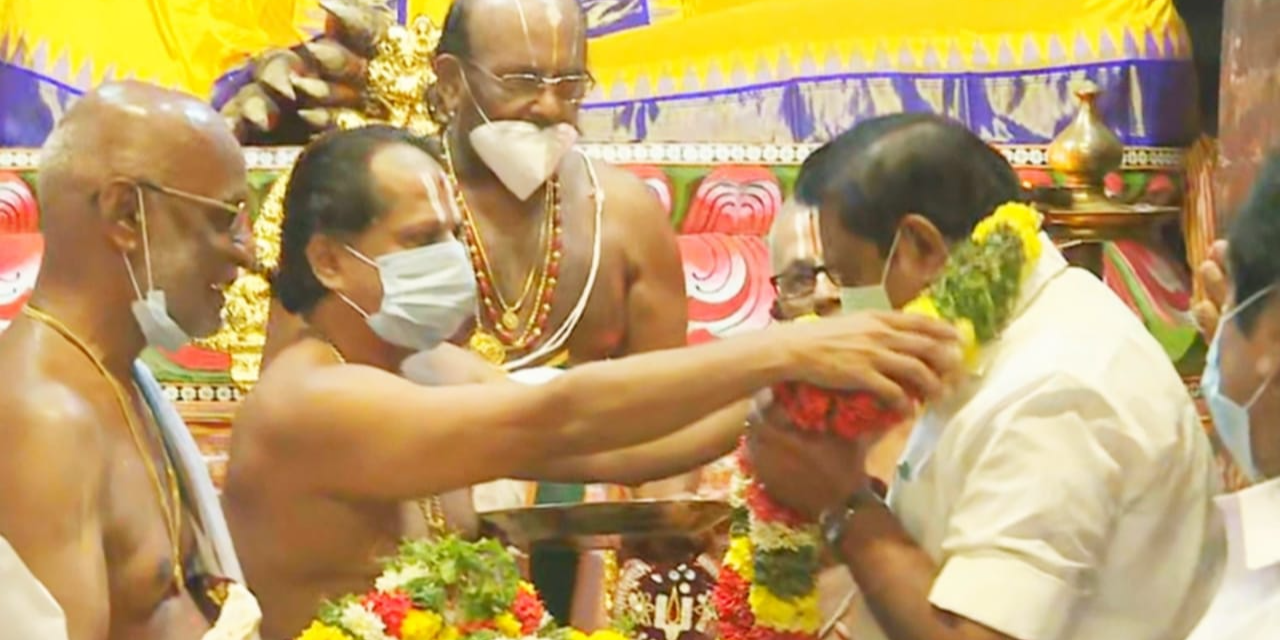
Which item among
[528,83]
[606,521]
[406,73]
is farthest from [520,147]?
[406,73]

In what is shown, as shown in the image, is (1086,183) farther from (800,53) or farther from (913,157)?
(913,157)

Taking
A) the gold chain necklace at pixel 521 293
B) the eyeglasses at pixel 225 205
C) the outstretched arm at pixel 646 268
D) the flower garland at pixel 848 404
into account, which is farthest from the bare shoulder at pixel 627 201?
the flower garland at pixel 848 404

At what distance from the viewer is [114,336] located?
2.85m

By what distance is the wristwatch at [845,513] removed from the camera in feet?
8.72

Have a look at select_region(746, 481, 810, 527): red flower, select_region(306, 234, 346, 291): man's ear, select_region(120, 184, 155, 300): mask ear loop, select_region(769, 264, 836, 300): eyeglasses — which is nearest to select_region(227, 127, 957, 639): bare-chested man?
select_region(306, 234, 346, 291): man's ear

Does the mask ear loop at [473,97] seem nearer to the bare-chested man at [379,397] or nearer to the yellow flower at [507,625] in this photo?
the bare-chested man at [379,397]

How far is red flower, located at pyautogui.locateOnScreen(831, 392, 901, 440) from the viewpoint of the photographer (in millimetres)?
2631

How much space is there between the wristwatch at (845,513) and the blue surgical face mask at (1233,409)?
0.44m

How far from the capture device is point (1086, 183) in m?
5.86

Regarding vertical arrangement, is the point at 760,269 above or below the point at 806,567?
below

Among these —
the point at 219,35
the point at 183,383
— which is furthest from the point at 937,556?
the point at 219,35

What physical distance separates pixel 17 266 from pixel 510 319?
5.28ft

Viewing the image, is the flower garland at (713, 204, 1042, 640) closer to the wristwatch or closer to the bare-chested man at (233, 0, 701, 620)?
the wristwatch

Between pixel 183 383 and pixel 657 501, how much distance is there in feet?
6.09
